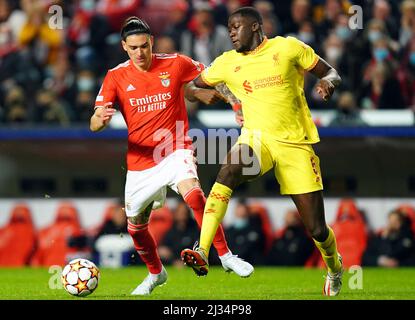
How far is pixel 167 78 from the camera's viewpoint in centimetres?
1088

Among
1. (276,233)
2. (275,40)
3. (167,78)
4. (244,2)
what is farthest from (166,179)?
(244,2)

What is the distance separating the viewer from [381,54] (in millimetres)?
16609

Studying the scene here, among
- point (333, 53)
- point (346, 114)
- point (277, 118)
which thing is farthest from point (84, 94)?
point (277, 118)

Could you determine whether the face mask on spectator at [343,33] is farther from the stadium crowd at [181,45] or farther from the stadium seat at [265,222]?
the stadium seat at [265,222]

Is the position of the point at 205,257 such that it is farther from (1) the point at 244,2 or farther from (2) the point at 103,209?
(1) the point at 244,2

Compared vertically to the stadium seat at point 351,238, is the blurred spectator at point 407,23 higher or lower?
higher

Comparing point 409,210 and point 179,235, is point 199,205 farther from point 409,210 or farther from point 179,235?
point 409,210

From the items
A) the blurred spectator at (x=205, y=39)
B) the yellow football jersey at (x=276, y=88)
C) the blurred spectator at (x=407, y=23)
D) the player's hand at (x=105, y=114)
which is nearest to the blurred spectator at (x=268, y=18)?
the blurred spectator at (x=205, y=39)

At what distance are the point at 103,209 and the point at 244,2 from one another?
153 inches

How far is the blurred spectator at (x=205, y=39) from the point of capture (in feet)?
54.2

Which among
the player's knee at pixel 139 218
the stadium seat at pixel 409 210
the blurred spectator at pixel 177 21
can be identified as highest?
the blurred spectator at pixel 177 21

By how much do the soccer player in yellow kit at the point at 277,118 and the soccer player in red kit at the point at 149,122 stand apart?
580 millimetres

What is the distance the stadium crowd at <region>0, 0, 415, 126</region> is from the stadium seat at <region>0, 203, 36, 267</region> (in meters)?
1.44

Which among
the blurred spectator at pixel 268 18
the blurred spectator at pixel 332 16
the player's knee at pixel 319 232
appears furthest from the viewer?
the blurred spectator at pixel 332 16
